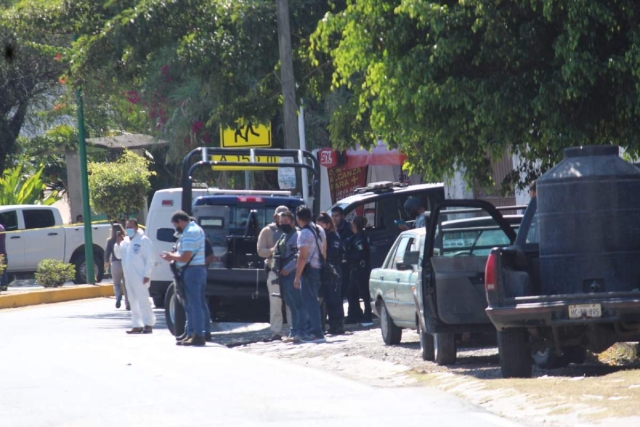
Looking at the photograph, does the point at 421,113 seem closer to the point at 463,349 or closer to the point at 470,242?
the point at 470,242

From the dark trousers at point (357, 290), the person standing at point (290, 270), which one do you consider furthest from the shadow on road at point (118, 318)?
the person standing at point (290, 270)

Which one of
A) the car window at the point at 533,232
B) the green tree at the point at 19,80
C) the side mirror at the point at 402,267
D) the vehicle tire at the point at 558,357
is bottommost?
the vehicle tire at the point at 558,357

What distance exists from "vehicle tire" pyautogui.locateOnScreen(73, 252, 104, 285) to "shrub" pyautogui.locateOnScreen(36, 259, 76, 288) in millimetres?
2431

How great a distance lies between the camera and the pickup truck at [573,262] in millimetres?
10953

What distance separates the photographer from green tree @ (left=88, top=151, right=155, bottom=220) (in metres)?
39.9

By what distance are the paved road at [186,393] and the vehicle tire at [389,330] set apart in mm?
1918

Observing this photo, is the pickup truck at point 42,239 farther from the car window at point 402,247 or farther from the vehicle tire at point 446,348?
the vehicle tire at point 446,348

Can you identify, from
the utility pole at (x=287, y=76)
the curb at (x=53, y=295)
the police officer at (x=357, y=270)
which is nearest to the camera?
the police officer at (x=357, y=270)

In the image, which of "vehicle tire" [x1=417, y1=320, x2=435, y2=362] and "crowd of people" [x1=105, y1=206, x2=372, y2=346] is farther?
"crowd of people" [x1=105, y1=206, x2=372, y2=346]

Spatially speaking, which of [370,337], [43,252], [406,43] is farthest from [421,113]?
[43,252]

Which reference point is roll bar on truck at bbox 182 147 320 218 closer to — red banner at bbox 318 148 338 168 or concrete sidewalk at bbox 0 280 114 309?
red banner at bbox 318 148 338 168

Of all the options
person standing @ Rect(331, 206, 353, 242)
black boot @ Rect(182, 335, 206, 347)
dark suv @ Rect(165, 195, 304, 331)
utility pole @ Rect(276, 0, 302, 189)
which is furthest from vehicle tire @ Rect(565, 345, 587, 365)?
utility pole @ Rect(276, 0, 302, 189)

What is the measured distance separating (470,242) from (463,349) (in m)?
2.08

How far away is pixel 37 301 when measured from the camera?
88.8ft
